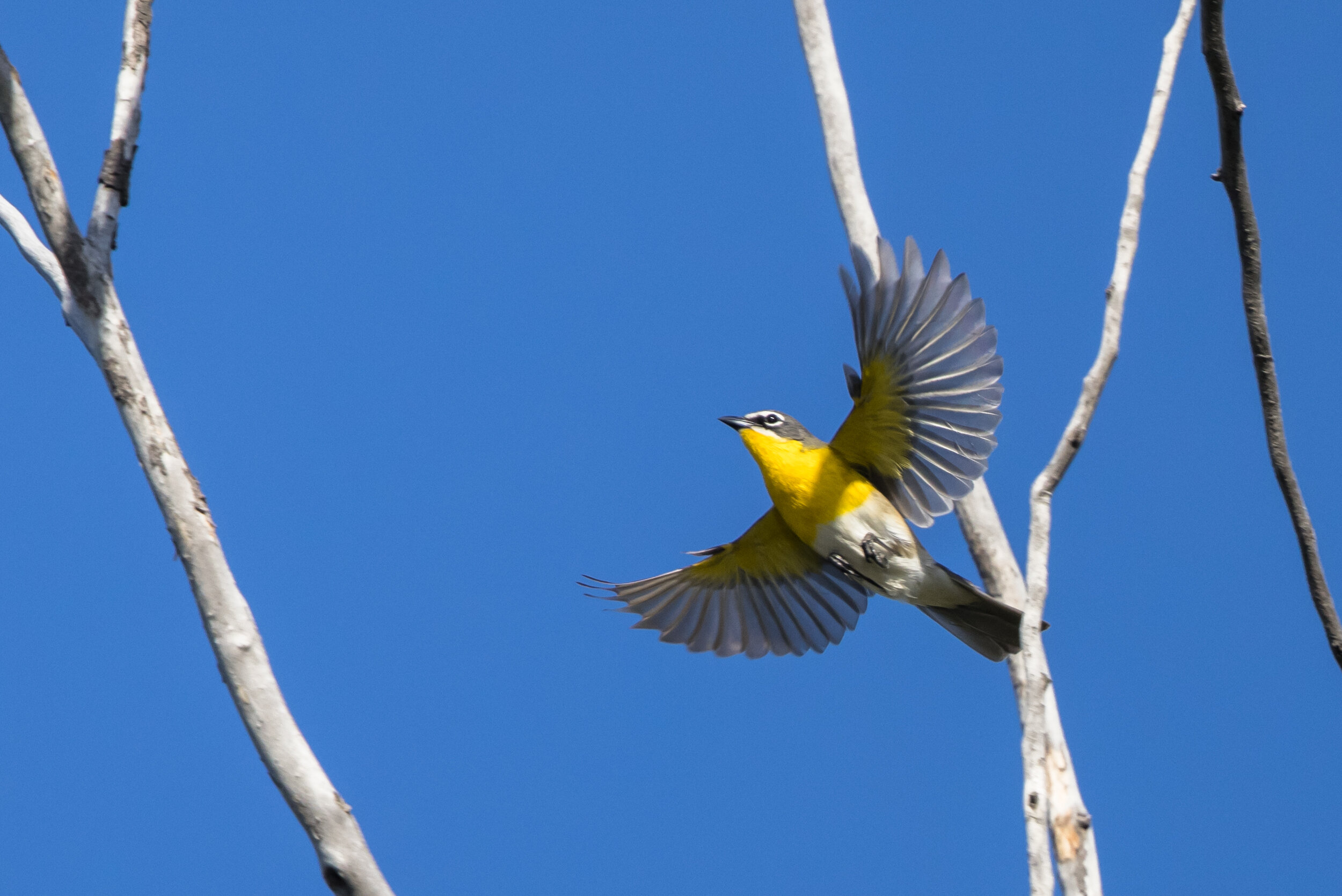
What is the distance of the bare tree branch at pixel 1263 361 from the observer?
A: 9.95 feet

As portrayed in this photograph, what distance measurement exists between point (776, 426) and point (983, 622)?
1.25m

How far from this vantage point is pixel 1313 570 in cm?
326

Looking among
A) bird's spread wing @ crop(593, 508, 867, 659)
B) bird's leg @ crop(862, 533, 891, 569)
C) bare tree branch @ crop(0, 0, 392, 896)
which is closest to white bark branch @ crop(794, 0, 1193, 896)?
bird's leg @ crop(862, 533, 891, 569)

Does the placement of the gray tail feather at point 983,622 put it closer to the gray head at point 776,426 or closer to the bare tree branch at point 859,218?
the bare tree branch at point 859,218

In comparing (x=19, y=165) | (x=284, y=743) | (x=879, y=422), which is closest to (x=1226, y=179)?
(x=879, y=422)

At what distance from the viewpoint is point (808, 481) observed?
205 inches

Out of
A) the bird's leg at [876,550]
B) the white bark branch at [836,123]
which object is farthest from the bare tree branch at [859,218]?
the bird's leg at [876,550]

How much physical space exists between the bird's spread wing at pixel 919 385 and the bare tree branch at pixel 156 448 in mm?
2522

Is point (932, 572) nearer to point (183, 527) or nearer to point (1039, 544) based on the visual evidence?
point (1039, 544)

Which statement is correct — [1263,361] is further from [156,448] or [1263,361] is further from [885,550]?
[156,448]

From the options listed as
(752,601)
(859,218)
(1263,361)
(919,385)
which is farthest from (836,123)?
(1263,361)

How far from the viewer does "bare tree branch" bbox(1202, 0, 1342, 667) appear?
3.03m

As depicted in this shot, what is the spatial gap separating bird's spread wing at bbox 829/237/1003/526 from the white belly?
0.10 m

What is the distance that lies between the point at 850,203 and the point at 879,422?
3.42ft
